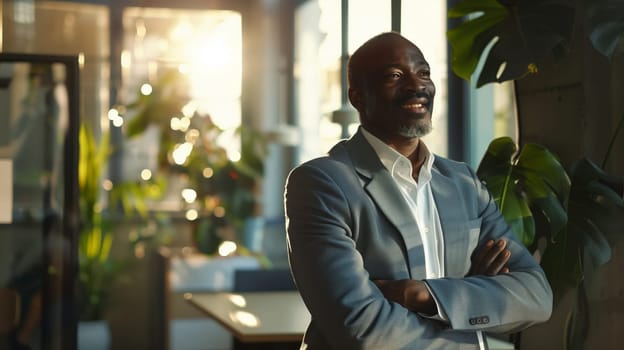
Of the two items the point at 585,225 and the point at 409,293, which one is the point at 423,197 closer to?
the point at 409,293

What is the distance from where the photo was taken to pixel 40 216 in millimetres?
4637

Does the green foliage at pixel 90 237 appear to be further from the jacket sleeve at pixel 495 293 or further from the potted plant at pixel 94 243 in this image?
the jacket sleeve at pixel 495 293

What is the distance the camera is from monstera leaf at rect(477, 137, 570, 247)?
2920 millimetres

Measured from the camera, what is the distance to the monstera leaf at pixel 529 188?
9.58ft

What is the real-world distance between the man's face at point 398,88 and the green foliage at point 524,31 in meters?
0.98

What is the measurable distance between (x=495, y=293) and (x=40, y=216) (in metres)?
3.01

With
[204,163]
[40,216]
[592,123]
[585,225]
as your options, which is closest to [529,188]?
[585,225]

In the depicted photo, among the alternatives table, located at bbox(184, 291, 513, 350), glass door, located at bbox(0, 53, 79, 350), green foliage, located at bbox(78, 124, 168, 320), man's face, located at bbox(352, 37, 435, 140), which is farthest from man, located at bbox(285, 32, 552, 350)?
green foliage, located at bbox(78, 124, 168, 320)

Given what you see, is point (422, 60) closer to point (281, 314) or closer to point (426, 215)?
point (426, 215)

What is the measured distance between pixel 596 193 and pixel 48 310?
2.69 meters

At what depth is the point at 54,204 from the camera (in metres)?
4.64

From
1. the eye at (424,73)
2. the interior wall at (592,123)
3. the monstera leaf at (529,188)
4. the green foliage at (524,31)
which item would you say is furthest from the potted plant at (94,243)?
the eye at (424,73)

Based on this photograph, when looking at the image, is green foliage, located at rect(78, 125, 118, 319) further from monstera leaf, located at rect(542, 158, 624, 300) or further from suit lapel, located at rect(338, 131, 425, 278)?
suit lapel, located at rect(338, 131, 425, 278)

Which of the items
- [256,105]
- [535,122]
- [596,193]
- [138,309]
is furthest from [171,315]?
[596,193]
